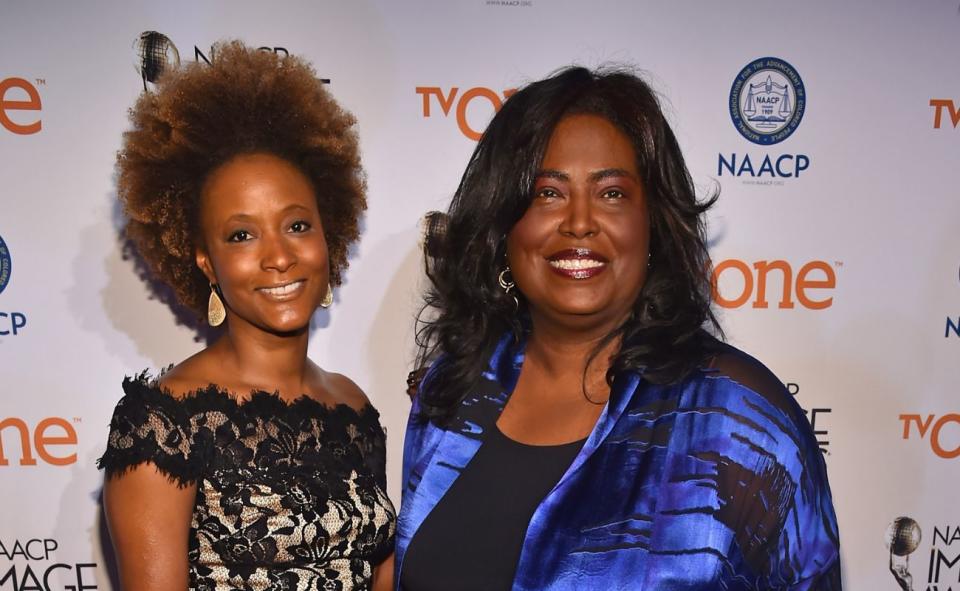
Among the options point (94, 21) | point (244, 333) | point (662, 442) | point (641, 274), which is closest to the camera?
point (662, 442)

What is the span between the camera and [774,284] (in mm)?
A: 2521

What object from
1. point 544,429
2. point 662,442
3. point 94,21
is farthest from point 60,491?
point 662,442

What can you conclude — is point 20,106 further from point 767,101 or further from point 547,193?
point 767,101

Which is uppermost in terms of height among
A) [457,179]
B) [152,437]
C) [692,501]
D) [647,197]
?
[457,179]

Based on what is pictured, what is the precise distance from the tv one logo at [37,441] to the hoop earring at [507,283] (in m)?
1.66

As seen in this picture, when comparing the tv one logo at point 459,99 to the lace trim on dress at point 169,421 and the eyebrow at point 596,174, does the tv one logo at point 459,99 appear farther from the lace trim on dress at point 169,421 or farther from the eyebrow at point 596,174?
the lace trim on dress at point 169,421

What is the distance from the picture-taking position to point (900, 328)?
2.56 meters

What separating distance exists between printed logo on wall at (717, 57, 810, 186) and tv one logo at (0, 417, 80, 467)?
2501 millimetres

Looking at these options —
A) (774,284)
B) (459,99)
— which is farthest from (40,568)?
(774,284)

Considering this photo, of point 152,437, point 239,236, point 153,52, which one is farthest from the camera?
point 153,52

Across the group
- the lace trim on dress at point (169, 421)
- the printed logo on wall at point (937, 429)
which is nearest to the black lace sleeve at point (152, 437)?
the lace trim on dress at point (169, 421)

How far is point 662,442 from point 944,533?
6.53ft

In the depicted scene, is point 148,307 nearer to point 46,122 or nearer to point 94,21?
point 46,122

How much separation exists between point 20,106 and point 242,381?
1.39m
